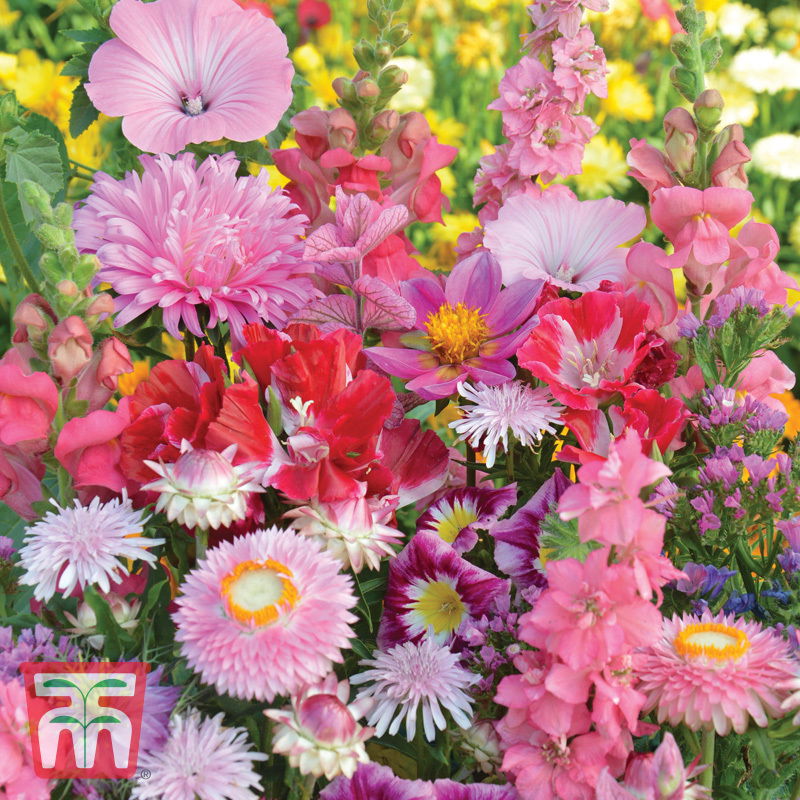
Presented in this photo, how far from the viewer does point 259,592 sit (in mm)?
507

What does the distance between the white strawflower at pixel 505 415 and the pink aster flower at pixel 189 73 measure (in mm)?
253

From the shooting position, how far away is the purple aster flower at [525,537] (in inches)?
26.3

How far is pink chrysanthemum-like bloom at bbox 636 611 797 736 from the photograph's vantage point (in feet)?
1.72

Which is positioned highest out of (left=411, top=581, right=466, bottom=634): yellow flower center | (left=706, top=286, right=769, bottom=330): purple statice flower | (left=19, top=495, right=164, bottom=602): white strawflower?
(left=706, top=286, right=769, bottom=330): purple statice flower

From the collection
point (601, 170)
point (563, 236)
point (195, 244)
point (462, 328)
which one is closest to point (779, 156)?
point (601, 170)

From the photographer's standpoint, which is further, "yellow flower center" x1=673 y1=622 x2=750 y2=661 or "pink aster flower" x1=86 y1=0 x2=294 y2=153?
"pink aster flower" x1=86 y1=0 x2=294 y2=153

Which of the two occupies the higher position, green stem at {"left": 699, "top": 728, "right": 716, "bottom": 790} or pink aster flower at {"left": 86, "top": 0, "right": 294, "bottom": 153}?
pink aster flower at {"left": 86, "top": 0, "right": 294, "bottom": 153}

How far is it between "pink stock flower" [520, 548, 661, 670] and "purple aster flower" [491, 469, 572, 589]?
6.5 inches

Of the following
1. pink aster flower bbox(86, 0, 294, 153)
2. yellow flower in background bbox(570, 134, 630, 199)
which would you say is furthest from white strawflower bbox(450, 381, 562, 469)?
yellow flower in background bbox(570, 134, 630, 199)

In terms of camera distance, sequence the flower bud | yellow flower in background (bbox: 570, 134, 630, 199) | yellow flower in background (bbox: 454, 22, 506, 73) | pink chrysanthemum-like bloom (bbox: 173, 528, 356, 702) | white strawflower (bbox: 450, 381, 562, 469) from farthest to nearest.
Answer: yellow flower in background (bbox: 454, 22, 506, 73)
yellow flower in background (bbox: 570, 134, 630, 199)
the flower bud
white strawflower (bbox: 450, 381, 562, 469)
pink chrysanthemum-like bloom (bbox: 173, 528, 356, 702)

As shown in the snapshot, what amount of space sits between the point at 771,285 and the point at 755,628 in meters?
0.29

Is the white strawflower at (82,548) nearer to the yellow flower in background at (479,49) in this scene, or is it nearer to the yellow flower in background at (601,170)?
the yellow flower in background at (601,170)

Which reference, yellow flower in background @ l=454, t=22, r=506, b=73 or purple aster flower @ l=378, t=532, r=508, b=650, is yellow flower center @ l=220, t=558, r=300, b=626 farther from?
yellow flower in background @ l=454, t=22, r=506, b=73

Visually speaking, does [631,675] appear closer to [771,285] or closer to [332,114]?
[771,285]
